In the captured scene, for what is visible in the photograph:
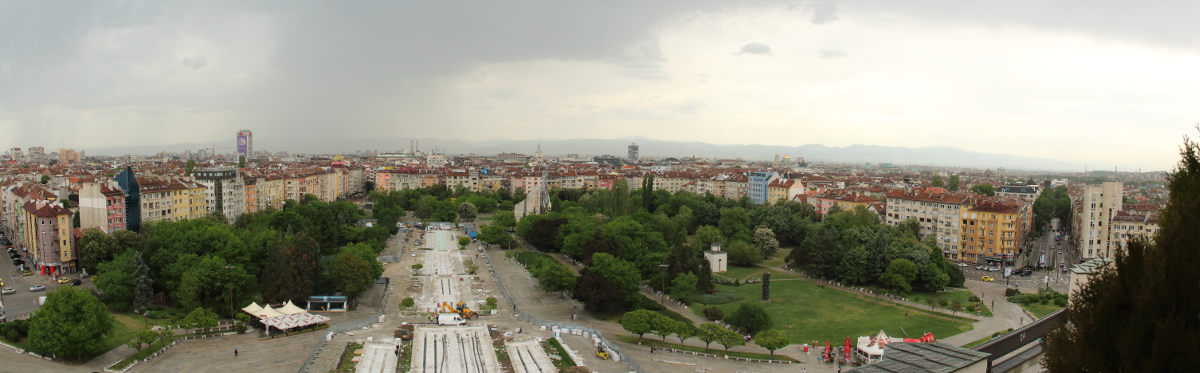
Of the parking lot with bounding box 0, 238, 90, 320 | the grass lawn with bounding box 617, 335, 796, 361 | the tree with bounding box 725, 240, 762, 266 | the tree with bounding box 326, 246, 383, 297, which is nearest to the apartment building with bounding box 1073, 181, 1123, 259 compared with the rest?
the tree with bounding box 725, 240, 762, 266

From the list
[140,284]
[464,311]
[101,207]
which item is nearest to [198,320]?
[140,284]

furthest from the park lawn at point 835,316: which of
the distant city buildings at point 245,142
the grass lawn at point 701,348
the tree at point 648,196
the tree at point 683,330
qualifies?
the distant city buildings at point 245,142

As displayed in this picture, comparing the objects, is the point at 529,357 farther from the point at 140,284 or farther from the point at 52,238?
the point at 52,238

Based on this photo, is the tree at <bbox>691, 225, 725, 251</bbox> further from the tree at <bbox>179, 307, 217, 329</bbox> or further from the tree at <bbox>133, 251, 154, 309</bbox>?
the tree at <bbox>133, 251, 154, 309</bbox>

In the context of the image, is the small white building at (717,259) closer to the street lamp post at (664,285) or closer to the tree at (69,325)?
the street lamp post at (664,285)

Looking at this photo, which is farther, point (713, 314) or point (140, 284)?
point (713, 314)

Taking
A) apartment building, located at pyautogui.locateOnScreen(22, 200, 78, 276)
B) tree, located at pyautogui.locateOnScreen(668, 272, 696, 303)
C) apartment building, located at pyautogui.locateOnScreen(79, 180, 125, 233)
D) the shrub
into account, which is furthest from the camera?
apartment building, located at pyautogui.locateOnScreen(79, 180, 125, 233)
